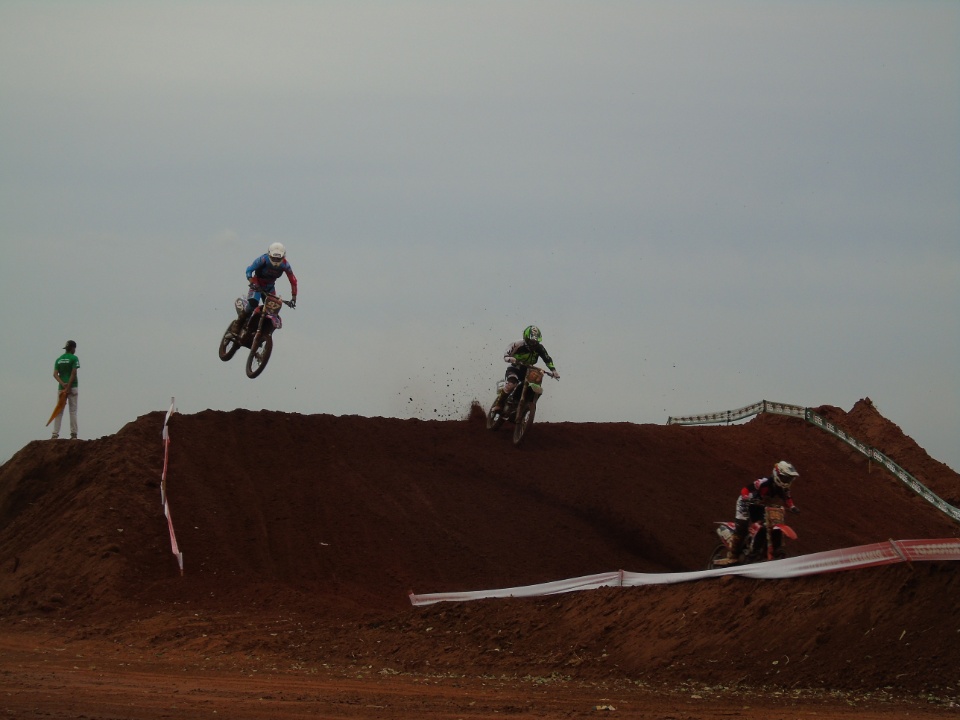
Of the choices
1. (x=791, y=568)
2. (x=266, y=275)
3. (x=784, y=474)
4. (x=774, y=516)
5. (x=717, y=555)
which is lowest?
(x=791, y=568)

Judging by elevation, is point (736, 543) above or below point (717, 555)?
above

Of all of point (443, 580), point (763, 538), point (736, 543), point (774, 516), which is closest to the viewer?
point (774, 516)

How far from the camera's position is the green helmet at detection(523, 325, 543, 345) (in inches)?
845

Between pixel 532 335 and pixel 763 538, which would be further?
pixel 532 335

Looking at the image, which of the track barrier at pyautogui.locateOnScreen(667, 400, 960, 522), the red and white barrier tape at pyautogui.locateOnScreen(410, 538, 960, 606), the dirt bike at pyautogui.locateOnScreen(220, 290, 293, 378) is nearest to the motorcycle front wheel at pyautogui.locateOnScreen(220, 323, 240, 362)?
the dirt bike at pyautogui.locateOnScreen(220, 290, 293, 378)

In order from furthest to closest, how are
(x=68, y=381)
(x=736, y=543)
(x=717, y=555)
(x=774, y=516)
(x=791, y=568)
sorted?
(x=68, y=381) → (x=717, y=555) → (x=736, y=543) → (x=774, y=516) → (x=791, y=568)

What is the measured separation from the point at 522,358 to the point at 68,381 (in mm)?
8376

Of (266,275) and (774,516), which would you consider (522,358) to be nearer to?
(266,275)

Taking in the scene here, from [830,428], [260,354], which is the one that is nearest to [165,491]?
[260,354]

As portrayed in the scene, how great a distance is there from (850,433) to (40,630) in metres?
19.9

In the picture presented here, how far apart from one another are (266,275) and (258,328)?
1.01 m

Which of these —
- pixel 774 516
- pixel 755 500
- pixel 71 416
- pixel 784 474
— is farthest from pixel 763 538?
pixel 71 416

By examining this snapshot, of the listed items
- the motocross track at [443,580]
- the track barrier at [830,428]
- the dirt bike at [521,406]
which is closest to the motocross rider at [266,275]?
the motocross track at [443,580]

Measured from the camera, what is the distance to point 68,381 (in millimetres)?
19391
